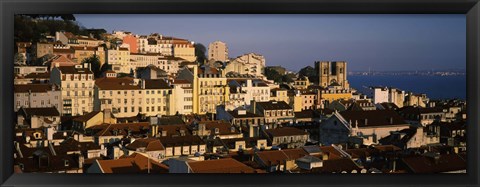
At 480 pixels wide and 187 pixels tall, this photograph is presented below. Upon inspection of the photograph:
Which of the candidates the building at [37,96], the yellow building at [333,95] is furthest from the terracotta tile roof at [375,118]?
the building at [37,96]

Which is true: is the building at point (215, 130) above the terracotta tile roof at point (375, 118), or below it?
below

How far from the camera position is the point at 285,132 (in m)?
2.81

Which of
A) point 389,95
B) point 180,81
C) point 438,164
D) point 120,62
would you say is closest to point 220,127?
point 180,81

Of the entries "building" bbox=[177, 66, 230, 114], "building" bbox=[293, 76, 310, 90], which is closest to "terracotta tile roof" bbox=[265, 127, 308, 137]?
"building" bbox=[293, 76, 310, 90]

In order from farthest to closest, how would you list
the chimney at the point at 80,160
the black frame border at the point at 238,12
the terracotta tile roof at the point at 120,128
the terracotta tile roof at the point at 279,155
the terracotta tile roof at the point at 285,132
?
1. the terracotta tile roof at the point at 120,128
2. the terracotta tile roof at the point at 285,132
3. the terracotta tile roof at the point at 279,155
4. the chimney at the point at 80,160
5. the black frame border at the point at 238,12

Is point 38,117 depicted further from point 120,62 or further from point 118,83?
point 120,62

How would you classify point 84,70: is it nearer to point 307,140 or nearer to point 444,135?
point 307,140

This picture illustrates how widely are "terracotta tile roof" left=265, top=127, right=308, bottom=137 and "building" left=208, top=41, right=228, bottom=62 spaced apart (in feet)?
1.72

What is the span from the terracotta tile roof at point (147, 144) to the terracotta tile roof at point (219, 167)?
0.35 m

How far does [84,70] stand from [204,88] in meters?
0.64

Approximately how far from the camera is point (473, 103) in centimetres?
181

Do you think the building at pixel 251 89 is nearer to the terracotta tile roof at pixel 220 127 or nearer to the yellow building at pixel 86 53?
the terracotta tile roof at pixel 220 127

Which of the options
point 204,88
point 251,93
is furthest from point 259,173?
point 251,93

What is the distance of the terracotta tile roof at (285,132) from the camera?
265 centimetres
